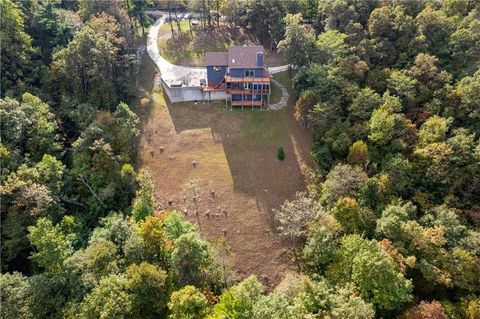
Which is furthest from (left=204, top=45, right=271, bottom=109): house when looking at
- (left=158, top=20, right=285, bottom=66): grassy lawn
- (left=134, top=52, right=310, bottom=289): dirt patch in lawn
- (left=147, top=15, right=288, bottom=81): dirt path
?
(left=158, top=20, right=285, bottom=66): grassy lawn

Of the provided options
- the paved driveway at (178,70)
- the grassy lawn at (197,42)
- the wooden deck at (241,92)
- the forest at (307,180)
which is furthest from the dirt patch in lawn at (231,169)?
the grassy lawn at (197,42)

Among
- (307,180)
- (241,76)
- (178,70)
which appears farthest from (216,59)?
(307,180)

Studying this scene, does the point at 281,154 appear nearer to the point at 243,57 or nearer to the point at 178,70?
the point at 243,57

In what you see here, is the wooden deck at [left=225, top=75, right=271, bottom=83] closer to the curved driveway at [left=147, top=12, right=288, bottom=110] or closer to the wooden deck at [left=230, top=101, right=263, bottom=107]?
the wooden deck at [left=230, top=101, right=263, bottom=107]

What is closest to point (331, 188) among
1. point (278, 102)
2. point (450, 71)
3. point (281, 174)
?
point (281, 174)

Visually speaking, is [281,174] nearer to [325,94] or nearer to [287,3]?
[325,94]

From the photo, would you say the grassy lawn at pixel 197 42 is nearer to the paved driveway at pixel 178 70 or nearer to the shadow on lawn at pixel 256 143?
the paved driveway at pixel 178 70
